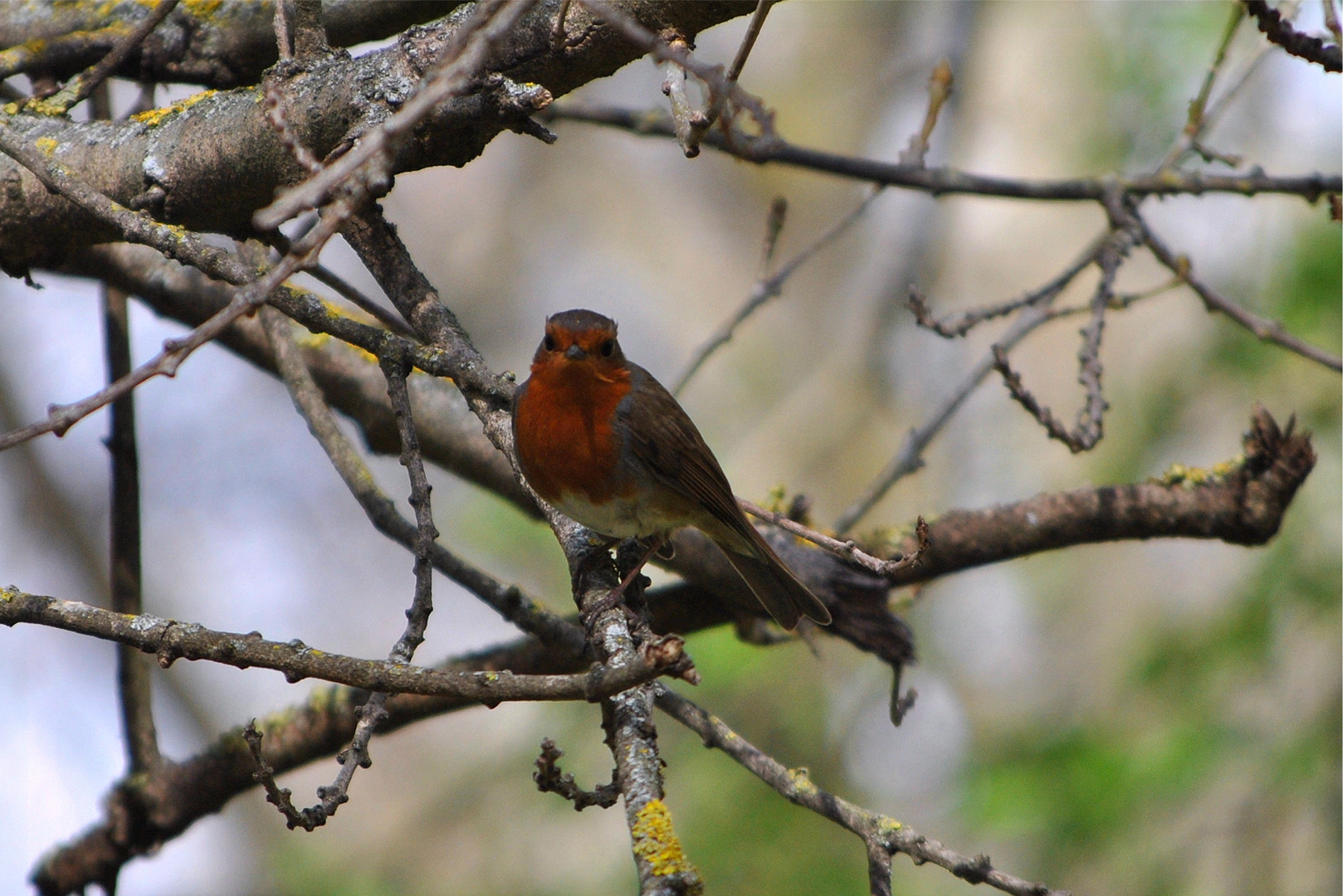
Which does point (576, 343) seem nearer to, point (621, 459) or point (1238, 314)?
point (621, 459)

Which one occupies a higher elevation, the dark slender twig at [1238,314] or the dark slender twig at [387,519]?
the dark slender twig at [1238,314]

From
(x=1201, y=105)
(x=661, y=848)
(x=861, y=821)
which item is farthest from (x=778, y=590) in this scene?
(x=1201, y=105)

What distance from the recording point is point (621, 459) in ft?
10.6

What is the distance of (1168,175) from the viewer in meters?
3.87

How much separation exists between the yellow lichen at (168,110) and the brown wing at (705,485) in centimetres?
143

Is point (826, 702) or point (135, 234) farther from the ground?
point (826, 702)

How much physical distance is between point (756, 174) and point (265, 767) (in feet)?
35.8

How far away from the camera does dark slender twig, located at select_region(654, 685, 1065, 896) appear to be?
192cm

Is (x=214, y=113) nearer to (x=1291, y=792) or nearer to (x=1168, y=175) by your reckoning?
(x=1168, y=175)

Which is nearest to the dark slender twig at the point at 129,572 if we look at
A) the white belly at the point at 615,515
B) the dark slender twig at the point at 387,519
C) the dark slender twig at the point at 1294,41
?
the dark slender twig at the point at 387,519

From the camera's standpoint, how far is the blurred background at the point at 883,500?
5285 millimetres

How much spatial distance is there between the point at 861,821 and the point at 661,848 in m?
0.59

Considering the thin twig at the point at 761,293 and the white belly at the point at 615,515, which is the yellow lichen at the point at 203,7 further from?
the thin twig at the point at 761,293

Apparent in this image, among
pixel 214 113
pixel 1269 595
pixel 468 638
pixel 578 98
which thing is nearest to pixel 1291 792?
pixel 1269 595
